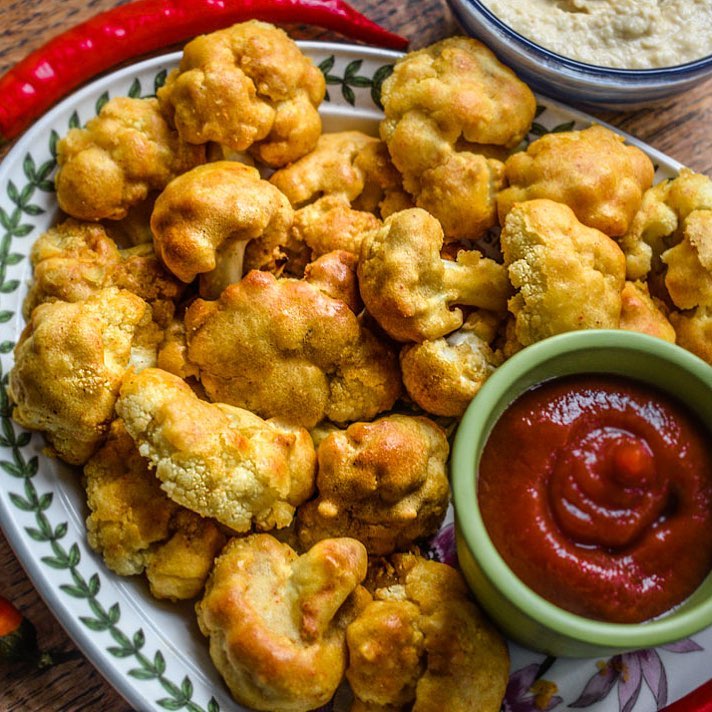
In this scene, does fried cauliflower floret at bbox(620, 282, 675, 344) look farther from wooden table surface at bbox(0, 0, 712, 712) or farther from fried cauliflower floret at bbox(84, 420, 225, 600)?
fried cauliflower floret at bbox(84, 420, 225, 600)

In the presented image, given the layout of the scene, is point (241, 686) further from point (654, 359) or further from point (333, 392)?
point (654, 359)

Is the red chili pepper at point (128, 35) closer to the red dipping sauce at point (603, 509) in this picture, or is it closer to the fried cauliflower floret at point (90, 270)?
the fried cauliflower floret at point (90, 270)

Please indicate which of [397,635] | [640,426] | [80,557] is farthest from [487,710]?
[80,557]

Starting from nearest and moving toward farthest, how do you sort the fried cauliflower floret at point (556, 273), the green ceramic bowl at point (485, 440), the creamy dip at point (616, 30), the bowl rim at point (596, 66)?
the green ceramic bowl at point (485, 440) → the fried cauliflower floret at point (556, 273) → the bowl rim at point (596, 66) → the creamy dip at point (616, 30)

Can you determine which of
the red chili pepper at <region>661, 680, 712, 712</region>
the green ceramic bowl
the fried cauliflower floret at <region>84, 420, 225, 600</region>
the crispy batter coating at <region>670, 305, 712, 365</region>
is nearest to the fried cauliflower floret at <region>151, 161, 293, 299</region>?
the fried cauliflower floret at <region>84, 420, 225, 600</region>

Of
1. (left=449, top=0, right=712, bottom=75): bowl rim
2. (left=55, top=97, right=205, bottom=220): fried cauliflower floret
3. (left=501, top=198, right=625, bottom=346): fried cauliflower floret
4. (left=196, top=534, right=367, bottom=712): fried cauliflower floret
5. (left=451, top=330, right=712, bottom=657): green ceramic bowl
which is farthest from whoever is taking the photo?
(left=449, top=0, right=712, bottom=75): bowl rim

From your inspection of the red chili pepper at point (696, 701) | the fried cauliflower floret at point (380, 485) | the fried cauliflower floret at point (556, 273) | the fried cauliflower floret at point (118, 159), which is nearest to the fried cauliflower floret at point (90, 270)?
the fried cauliflower floret at point (118, 159)
